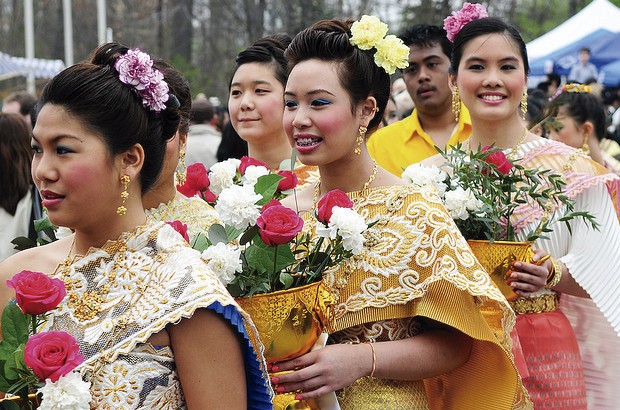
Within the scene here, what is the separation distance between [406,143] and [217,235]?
3.01m

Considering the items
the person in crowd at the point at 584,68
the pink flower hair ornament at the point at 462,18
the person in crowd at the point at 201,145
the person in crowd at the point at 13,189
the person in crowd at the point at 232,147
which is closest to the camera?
the pink flower hair ornament at the point at 462,18

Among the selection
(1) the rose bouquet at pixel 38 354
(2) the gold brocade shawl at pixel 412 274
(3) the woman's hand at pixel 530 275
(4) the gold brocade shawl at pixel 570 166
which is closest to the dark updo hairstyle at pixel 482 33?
(4) the gold brocade shawl at pixel 570 166

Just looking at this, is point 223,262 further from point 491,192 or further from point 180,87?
point 491,192

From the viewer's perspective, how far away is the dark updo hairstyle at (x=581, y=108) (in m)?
6.41

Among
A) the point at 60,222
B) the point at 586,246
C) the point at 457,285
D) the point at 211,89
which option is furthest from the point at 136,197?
the point at 211,89

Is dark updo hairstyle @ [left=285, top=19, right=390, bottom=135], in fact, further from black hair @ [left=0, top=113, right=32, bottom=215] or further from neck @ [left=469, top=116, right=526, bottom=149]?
black hair @ [left=0, top=113, right=32, bottom=215]

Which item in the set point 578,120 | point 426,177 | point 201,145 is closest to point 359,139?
point 426,177

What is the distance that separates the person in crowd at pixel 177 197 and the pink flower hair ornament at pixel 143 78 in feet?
3.10

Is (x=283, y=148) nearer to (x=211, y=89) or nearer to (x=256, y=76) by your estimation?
(x=256, y=76)

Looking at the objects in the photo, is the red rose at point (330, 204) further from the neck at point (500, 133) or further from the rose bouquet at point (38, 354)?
the neck at point (500, 133)

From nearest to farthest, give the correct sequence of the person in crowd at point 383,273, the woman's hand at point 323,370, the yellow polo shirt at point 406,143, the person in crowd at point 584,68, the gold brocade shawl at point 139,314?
1. the gold brocade shawl at point 139,314
2. the woman's hand at point 323,370
3. the person in crowd at point 383,273
4. the yellow polo shirt at point 406,143
5. the person in crowd at point 584,68

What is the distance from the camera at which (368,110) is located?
134 inches

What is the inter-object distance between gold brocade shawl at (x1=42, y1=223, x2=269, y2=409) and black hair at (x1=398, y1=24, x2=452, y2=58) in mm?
3352

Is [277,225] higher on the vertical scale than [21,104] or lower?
higher
